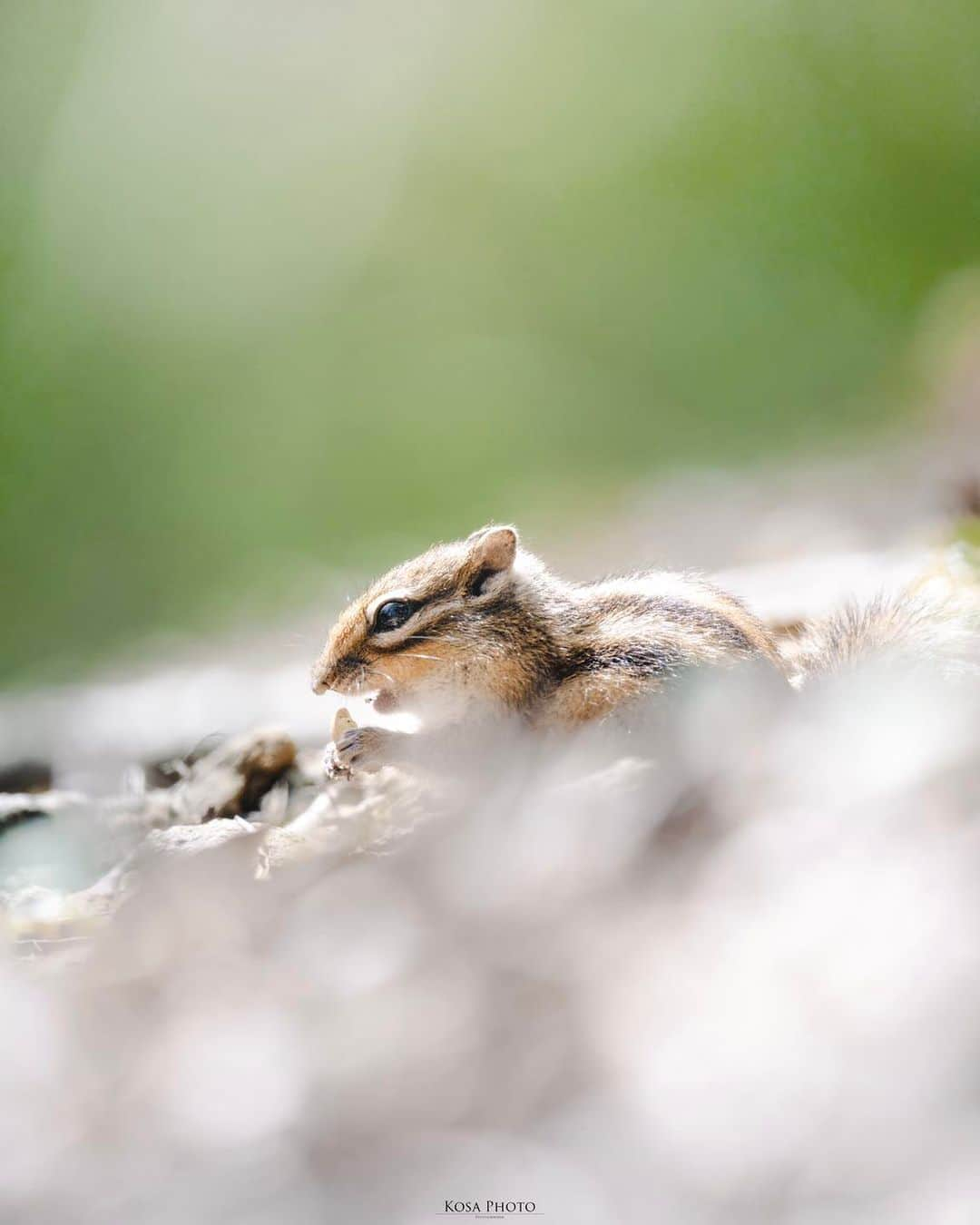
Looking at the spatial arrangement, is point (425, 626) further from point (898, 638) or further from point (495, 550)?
point (898, 638)

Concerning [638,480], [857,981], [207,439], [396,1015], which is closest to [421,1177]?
[396,1015]

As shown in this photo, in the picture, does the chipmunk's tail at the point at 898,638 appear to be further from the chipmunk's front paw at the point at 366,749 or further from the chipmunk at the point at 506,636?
the chipmunk's front paw at the point at 366,749

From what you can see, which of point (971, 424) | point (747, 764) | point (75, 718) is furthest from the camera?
point (971, 424)

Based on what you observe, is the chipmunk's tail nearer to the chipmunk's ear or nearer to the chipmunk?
the chipmunk

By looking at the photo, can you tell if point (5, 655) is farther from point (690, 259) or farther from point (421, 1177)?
point (421, 1177)

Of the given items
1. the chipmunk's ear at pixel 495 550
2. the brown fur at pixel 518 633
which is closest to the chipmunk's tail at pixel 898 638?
the brown fur at pixel 518 633

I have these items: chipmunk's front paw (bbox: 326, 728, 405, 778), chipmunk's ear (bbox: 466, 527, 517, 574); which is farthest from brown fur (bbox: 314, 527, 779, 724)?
chipmunk's front paw (bbox: 326, 728, 405, 778)
